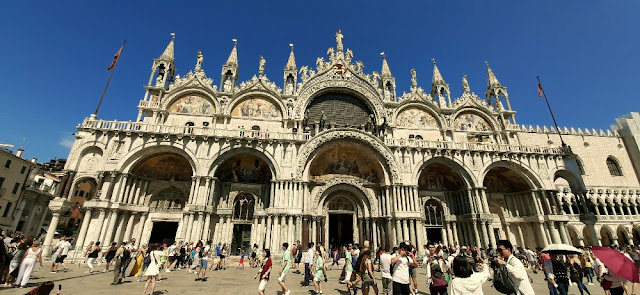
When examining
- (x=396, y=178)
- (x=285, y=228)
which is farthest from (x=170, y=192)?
(x=396, y=178)

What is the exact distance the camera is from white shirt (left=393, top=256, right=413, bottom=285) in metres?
5.94

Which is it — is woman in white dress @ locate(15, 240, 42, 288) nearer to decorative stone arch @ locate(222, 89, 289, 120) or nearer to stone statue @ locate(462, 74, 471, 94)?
decorative stone arch @ locate(222, 89, 289, 120)

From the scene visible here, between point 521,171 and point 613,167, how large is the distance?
52.7ft

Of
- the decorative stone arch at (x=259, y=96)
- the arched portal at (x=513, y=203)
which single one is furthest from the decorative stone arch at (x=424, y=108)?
the decorative stone arch at (x=259, y=96)

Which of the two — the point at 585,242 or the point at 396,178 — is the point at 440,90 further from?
the point at 585,242

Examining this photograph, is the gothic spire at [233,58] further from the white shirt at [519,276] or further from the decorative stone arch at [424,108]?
the white shirt at [519,276]

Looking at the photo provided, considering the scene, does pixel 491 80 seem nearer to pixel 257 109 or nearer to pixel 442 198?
pixel 442 198

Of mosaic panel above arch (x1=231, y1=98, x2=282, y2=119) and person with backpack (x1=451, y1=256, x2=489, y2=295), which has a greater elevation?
mosaic panel above arch (x1=231, y1=98, x2=282, y2=119)

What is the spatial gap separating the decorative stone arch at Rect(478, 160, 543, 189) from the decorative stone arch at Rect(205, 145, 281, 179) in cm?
1696

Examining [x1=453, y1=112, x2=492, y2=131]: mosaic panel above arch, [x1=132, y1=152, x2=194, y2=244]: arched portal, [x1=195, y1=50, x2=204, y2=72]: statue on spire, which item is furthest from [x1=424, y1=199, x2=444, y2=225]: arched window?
[x1=195, y1=50, x2=204, y2=72]: statue on spire

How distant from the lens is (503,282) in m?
4.53

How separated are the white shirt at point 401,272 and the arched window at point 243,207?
1758cm

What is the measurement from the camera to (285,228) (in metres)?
19.4

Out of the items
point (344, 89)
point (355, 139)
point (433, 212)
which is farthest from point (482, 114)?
point (355, 139)
